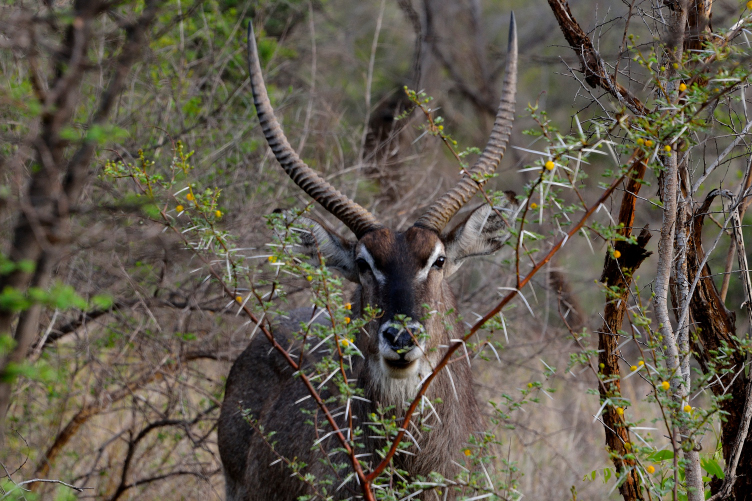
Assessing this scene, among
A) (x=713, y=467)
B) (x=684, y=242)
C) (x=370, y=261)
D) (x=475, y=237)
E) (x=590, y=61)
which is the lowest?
(x=713, y=467)

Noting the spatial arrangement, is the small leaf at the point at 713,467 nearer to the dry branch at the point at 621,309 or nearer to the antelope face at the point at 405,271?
the dry branch at the point at 621,309

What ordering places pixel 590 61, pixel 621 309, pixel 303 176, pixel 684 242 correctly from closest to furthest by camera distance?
pixel 684 242, pixel 621 309, pixel 590 61, pixel 303 176

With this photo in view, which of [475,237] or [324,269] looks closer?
[324,269]

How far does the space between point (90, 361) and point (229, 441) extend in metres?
1.26

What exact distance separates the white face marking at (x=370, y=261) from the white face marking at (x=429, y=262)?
0.67 ft

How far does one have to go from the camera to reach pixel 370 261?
15.0 feet

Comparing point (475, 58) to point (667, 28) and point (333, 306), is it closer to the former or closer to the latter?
point (667, 28)

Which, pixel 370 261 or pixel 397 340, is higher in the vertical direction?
pixel 370 261

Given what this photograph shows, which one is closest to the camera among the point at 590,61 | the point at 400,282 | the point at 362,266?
the point at 590,61

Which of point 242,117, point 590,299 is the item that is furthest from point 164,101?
point 590,299

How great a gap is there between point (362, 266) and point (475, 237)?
2.50ft

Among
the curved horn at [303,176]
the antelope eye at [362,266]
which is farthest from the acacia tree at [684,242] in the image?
the curved horn at [303,176]

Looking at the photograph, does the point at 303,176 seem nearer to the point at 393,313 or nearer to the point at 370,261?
the point at 370,261

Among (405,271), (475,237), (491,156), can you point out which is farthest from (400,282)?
(491,156)
